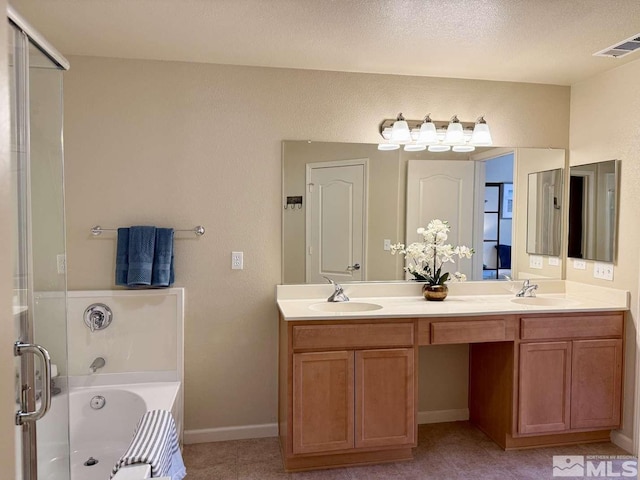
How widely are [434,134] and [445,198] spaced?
17.8 inches

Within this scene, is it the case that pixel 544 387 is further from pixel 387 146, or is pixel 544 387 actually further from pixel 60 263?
pixel 60 263

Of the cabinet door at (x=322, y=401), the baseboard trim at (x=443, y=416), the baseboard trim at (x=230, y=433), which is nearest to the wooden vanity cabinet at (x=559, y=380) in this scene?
the baseboard trim at (x=443, y=416)

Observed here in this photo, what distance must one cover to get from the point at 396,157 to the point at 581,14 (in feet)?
4.31

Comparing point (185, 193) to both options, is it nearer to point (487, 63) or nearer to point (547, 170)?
point (487, 63)

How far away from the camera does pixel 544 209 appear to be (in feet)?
11.2

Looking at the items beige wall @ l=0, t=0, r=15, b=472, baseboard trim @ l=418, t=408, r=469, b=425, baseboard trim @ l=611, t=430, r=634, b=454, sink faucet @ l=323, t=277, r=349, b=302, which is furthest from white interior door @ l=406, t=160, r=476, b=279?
beige wall @ l=0, t=0, r=15, b=472

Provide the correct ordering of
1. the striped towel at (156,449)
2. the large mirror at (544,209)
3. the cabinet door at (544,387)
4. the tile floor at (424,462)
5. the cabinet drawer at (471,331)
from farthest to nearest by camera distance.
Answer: the large mirror at (544,209)
the cabinet door at (544,387)
the cabinet drawer at (471,331)
the tile floor at (424,462)
the striped towel at (156,449)

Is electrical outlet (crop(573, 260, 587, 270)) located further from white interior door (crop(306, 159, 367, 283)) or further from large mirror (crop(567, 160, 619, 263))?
white interior door (crop(306, 159, 367, 283))

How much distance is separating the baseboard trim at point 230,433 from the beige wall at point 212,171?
0.12 ft

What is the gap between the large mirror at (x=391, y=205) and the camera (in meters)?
3.08

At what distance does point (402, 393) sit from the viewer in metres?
2.69

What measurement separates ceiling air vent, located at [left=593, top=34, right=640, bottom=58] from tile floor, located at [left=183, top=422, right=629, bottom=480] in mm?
2411

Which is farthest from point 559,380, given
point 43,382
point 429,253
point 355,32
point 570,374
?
point 43,382

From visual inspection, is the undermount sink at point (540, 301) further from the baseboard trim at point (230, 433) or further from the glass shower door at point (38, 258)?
the glass shower door at point (38, 258)
